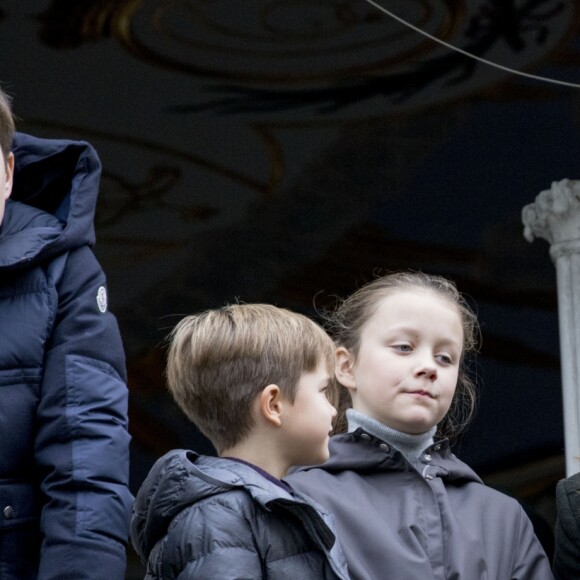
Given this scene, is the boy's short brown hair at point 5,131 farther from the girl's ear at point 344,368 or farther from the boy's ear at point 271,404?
the girl's ear at point 344,368

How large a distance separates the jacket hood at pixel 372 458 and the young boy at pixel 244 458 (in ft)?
1.17

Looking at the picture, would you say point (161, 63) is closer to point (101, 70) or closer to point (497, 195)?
point (101, 70)

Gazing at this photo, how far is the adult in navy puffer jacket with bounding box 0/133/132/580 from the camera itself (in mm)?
2453

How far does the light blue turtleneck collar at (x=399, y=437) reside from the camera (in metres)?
2.96

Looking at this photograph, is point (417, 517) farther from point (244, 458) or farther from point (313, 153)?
point (313, 153)

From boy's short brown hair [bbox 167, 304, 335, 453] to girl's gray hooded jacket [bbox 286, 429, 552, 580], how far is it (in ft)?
1.13

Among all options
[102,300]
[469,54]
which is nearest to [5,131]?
[102,300]

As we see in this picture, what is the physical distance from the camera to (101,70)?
968 centimetres

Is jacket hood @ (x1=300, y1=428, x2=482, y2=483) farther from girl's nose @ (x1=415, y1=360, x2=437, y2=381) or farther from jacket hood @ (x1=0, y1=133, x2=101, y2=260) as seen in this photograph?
jacket hood @ (x1=0, y1=133, x2=101, y2=260)

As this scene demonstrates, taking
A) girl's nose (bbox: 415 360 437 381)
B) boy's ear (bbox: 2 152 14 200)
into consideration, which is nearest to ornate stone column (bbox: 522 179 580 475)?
girl's nose (bbox: 415 360 437 381)

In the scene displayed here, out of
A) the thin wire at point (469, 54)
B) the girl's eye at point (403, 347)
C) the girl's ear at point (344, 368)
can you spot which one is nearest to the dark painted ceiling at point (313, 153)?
the thin wire at point (469, 54)

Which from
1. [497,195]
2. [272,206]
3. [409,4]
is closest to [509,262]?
[497,195]

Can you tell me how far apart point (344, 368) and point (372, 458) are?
288 mm

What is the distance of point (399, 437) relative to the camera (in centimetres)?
296
